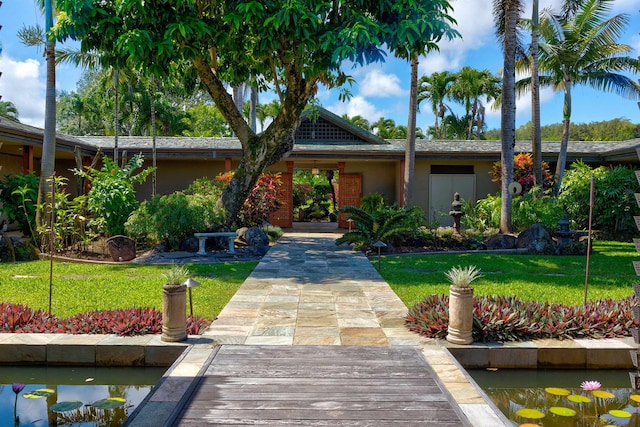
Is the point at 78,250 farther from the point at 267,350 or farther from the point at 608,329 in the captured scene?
the point at 608,329

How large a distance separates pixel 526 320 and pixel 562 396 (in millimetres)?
1111

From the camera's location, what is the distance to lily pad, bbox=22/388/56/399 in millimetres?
4332

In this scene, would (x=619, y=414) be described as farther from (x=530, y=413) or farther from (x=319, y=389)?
(x=319, y=389)

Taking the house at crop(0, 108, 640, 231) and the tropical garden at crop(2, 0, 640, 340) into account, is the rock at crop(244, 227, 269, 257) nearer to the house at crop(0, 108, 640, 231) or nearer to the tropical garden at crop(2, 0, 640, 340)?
the tropical garden at crop(2, 0, 640, 340)

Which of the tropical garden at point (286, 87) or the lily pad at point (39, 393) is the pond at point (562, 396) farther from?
the lily pad at point (39, 393)

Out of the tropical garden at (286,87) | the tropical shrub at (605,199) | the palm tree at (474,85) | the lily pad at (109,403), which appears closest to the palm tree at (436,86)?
the palm tree at (474,85)

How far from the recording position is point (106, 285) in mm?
8250

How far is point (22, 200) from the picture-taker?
40.1ft

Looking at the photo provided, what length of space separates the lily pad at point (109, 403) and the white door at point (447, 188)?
16.6 metres

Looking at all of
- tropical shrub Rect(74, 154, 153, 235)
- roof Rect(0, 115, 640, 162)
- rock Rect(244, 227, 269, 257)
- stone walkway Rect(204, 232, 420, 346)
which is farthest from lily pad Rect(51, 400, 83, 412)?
roof Rect(0, 115, 640, 162)

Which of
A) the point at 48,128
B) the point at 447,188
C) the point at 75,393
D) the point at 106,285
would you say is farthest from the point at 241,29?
the point at 447,188

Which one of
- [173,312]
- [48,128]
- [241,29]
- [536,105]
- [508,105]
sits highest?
[241,29]

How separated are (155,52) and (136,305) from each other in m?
6.01

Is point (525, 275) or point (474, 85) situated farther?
point (474, 85)
